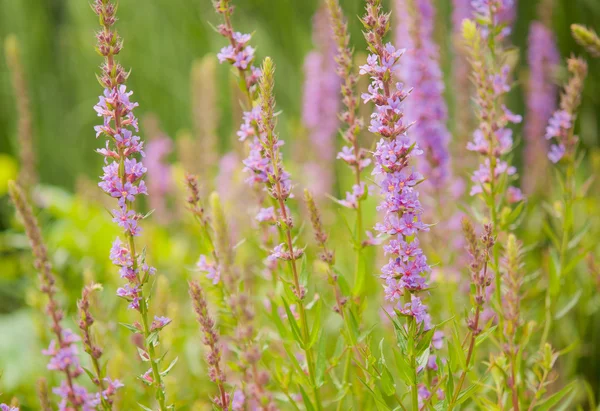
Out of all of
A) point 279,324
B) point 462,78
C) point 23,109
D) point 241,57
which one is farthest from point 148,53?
point 279,324

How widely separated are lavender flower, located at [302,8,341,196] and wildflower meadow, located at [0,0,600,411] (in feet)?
0.05

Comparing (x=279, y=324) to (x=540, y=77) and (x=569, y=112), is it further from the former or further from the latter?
(x=540, y=77)

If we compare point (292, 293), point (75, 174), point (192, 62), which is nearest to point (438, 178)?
point (292, 293)

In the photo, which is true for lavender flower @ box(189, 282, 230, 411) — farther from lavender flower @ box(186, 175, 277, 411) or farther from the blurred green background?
the blurred green background

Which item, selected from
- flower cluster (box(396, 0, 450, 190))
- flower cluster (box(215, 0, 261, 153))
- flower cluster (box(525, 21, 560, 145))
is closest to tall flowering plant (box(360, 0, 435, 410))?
flower cluster (box(215, 0, 261, 153))

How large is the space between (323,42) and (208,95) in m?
0.77

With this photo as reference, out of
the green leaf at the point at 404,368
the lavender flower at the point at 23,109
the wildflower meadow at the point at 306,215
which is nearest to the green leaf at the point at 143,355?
the wildflower meadow at the point at 306,215

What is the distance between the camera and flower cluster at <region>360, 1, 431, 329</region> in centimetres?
136

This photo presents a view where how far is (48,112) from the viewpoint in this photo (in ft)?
20.8

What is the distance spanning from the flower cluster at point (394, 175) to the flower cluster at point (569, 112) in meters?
0.79

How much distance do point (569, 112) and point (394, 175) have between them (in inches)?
34.7

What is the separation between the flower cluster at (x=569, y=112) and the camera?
194 centimetres

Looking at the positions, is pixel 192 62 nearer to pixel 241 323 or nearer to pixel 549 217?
pixel 549 217

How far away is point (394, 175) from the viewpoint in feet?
4.46
